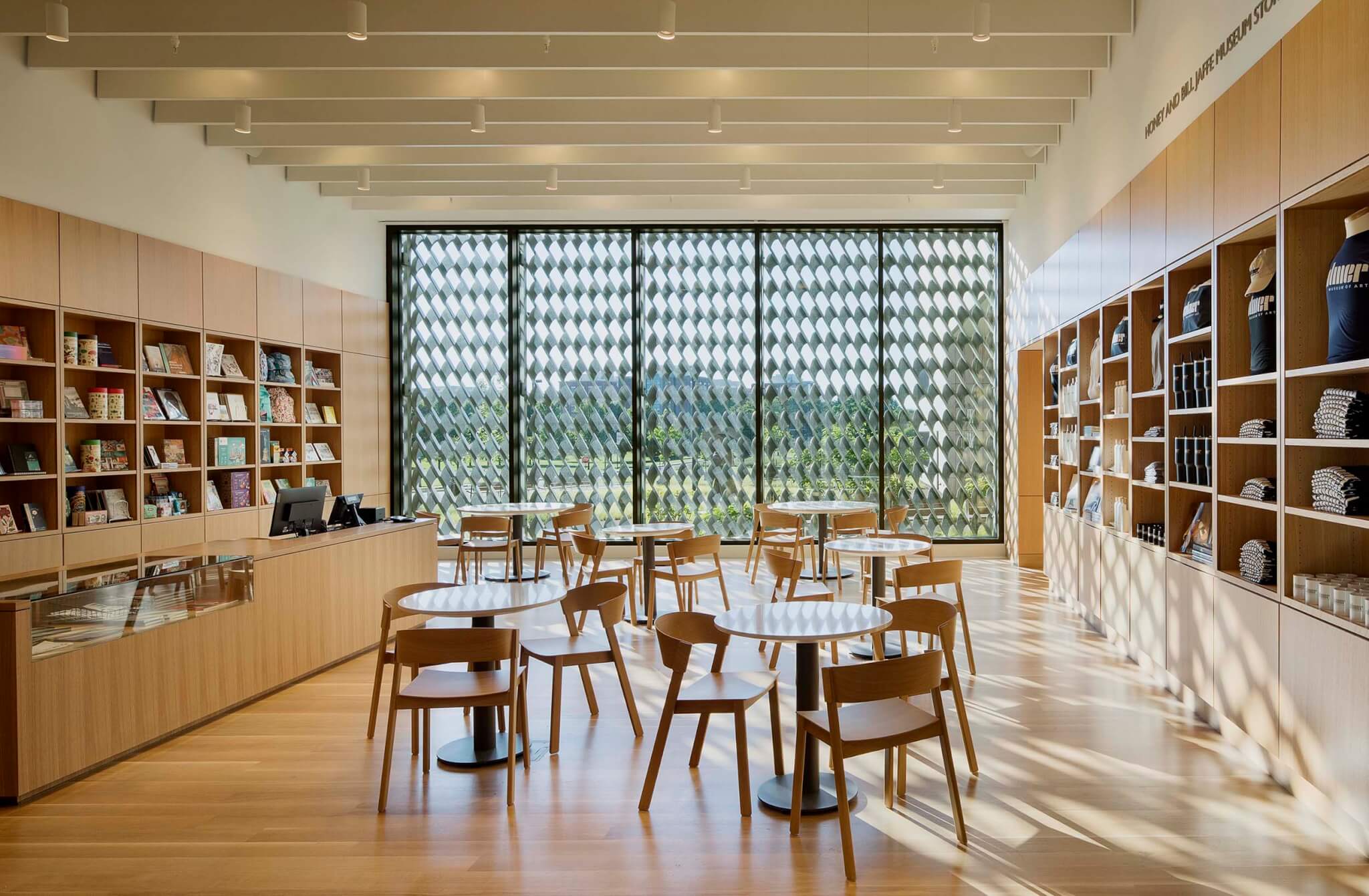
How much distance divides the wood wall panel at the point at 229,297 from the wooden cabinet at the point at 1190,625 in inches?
285

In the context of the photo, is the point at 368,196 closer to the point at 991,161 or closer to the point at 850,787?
the point at 991,161

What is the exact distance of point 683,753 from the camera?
4105 mm

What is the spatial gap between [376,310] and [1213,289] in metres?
8.39

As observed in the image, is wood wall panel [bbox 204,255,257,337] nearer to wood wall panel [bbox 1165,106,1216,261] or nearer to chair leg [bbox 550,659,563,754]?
chair leg [bbox 550,659,563,754]

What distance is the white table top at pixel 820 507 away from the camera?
8.16m

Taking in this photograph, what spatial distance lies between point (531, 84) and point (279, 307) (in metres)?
3.50

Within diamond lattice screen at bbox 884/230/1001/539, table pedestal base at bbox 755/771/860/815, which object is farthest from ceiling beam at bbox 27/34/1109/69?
diamond lattice screen at bbox 884/230/1001/539

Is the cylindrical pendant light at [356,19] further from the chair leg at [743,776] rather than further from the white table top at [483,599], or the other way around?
the chair leg at [743,776]

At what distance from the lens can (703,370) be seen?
10.2 meters

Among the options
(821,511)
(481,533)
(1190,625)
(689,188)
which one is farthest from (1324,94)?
(481,533)

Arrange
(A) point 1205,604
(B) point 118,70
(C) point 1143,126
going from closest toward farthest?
(A) point 1205,604 < (C) point 1143,126 < (B) point 118,70

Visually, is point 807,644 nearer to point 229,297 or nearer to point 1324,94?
point 1324,94

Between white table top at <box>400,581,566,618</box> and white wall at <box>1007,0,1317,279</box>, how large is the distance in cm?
419

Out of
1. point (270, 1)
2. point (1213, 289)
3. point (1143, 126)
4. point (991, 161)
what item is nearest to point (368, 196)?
point (270, 1)
